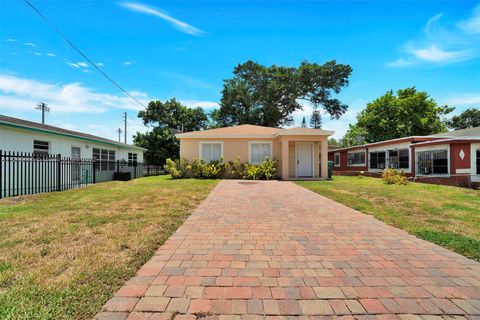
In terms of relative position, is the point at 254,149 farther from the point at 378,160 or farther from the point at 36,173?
the point at 36,173

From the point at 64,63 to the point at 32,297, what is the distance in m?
12.8

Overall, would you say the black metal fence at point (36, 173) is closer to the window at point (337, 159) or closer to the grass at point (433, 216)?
the grass at point (433, 216)

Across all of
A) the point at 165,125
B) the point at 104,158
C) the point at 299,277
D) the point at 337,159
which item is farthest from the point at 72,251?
the point at 165,125

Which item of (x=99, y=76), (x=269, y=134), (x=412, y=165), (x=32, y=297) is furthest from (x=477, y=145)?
(x=99, y=76)

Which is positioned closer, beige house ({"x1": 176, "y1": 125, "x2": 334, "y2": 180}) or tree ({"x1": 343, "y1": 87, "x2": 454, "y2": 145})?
beige house ({"x1": 176, "y1": 125, "x2": 334, "y2": 180})

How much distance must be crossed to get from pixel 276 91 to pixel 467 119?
103ft

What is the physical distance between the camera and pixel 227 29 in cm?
1252

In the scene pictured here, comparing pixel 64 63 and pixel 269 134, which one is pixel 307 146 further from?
pixel 64 63

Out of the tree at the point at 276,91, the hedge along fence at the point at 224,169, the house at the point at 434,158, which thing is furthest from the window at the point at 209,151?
the tree at the point at 276,91

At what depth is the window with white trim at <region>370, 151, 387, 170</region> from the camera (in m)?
20.4

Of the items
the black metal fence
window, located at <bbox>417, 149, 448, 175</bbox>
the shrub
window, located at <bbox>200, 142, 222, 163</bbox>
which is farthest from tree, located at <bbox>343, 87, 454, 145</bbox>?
the black metal fence

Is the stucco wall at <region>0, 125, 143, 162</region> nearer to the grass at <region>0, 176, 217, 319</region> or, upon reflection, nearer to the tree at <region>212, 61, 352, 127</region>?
the grass at <region>0, 176, 217, 319</region>

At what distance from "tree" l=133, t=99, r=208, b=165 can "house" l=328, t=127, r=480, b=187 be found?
20295mm

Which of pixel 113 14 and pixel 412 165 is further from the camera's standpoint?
pixel 412 165
